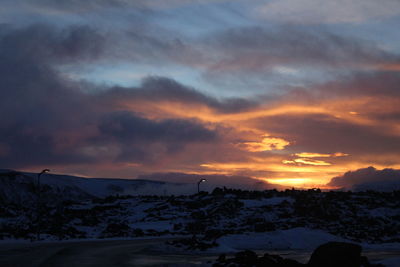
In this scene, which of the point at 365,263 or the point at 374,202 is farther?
the point at 374,202

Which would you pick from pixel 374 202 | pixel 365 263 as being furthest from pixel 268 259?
pixel 374 202

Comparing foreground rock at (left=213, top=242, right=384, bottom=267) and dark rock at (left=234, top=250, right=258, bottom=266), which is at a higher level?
foreground rock at (left=213, top=242, right=384, bottom=267)

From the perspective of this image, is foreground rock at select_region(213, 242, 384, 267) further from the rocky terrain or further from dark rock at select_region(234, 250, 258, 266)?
the rocky terrain

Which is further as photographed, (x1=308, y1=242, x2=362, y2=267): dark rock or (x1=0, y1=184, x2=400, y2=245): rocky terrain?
(x1=0, y1=184, x2=400, y2=245): rocky terrain

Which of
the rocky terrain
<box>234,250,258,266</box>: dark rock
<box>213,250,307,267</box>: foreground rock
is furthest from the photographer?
the rocky terrain

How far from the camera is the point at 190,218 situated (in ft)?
293

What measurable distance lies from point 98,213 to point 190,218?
1924 cm

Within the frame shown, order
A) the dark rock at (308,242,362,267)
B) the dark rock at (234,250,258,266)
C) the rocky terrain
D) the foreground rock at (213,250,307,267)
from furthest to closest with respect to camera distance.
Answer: the rocky terrain, the dark rock at (234,250,258,266), the foreground rock at (213,250,307,267), the dark rock at (308,242,362,267)

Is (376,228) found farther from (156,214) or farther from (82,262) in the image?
(82,262)

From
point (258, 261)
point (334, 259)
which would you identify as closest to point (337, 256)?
point (334, 259)

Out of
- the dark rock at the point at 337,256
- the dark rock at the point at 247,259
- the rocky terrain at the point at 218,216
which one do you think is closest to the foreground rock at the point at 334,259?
the dark rock at the point at 337,256

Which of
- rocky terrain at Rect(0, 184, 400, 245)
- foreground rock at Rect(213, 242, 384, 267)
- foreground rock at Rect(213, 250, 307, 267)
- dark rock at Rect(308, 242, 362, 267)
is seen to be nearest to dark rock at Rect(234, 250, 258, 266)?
foreground rock at Rect(213, 250, 307, 267)

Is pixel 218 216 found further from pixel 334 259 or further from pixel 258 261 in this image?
pixel 334 259

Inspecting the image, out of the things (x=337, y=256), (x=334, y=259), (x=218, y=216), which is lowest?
(x=218, y=216)
